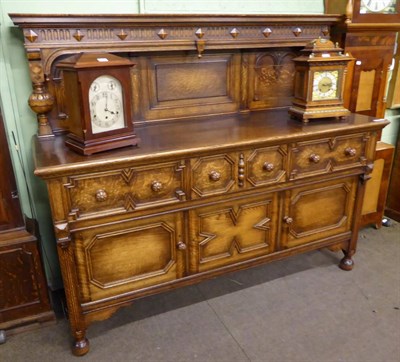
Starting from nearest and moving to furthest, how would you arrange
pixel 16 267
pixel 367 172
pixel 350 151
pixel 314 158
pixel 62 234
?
1. pixel 62 234
2. pixel 16 267
3. pixel 314 158
4. pixel 350 151
5. pixel 367 172

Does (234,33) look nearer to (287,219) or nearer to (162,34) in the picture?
(162,34)

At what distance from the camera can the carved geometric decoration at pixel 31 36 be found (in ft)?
5.80

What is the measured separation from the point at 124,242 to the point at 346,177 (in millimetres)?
1301

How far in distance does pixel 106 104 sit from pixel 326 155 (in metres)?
1.17

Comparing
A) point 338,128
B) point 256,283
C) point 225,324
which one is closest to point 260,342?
point 225,324

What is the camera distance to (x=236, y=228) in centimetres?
200

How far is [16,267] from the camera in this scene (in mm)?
1902

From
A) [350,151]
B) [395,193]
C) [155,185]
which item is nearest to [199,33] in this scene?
[155,185]

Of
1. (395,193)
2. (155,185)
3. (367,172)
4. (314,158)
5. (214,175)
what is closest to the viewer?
(155,185)

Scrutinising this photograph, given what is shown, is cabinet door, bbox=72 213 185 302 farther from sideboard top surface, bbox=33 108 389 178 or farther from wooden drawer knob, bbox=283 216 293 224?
wooden drawer knob, bbox=283 216 293 224

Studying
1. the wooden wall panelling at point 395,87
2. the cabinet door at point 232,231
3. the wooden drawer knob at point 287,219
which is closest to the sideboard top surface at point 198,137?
the cabinet door at point 232,231

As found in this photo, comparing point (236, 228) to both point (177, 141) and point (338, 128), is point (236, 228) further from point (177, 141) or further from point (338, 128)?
point (338, 128)

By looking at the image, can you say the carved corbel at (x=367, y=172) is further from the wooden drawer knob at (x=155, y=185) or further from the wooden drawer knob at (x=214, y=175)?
the wooden drawer knob at (x=155, y=185)

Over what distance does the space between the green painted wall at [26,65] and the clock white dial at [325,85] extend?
0.54m
